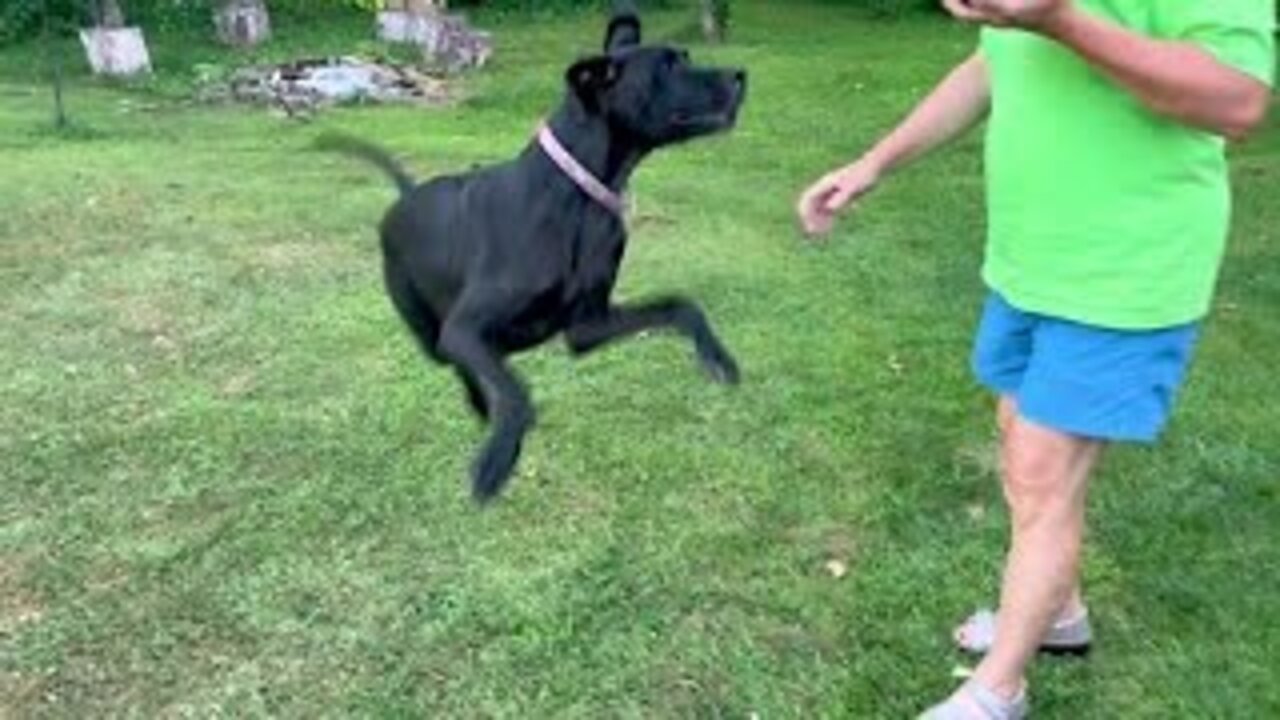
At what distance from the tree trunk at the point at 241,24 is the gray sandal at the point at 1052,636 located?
11964mm

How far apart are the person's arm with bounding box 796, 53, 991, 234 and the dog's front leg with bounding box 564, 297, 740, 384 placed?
0.29 metres

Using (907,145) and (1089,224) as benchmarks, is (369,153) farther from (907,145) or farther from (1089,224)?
(1089,224)

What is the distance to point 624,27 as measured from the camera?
299 cm

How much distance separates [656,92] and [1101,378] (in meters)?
0.86

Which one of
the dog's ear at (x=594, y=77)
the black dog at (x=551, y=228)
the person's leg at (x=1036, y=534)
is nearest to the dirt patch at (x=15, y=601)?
the black dog at (x=551, y=228)

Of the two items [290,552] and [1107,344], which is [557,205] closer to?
[1107,344]

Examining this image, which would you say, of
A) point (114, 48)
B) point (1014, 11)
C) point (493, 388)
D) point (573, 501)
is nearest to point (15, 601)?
point (573, 501)

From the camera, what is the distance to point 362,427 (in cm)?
470

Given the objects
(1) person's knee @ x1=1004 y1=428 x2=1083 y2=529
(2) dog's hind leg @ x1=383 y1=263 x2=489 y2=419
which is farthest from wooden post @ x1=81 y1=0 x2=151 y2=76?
(1) person's knee @ x1=1004 y1=428 x2=1083 y2=529

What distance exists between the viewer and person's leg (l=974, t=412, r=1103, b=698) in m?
2.82

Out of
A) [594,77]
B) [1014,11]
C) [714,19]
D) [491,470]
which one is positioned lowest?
[714,19]

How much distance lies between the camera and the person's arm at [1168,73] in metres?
2.20

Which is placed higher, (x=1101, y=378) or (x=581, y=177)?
(x=581, y=177)

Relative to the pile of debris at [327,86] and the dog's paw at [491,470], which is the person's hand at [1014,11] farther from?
the pile of debris at [327,86]
